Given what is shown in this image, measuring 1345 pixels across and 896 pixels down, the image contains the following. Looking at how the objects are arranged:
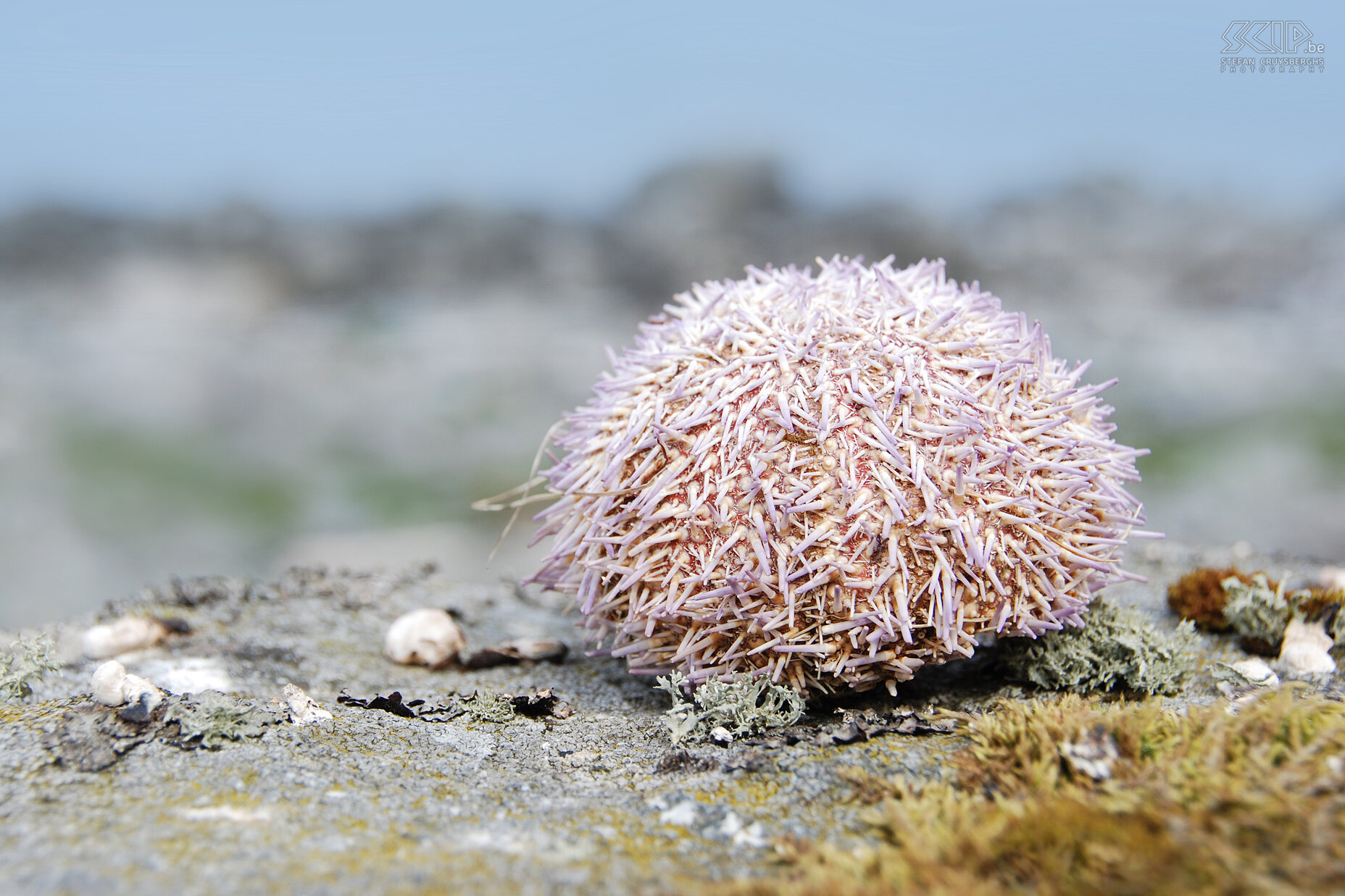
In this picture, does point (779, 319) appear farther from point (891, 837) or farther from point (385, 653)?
point (385, 653)

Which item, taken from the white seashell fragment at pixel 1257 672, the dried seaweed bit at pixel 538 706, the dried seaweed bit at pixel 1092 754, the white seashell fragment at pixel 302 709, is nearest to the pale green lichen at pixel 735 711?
the dried seaweed bit at pixel 538 706

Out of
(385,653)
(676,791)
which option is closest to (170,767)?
(676,791)

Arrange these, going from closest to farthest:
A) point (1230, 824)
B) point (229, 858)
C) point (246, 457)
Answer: point (1230, 824)
point (229, 858)
point (246, 457)

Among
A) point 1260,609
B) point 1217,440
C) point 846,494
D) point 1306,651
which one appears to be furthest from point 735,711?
point 1217,440

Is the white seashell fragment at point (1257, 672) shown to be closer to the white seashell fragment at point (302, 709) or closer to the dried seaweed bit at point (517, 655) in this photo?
the dried seaweed bit at point (517, 655)

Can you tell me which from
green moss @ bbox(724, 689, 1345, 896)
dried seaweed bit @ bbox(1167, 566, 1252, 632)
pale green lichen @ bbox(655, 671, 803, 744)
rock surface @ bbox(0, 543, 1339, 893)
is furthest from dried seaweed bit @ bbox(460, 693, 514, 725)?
dried seaweed bit @ bbox(1167, 566, 1252, 632)

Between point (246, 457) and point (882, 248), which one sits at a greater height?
point (882, 248)
